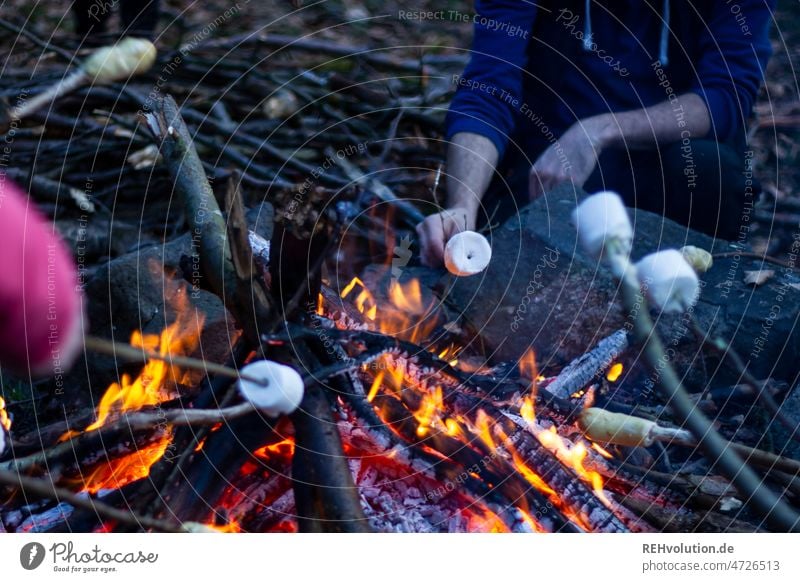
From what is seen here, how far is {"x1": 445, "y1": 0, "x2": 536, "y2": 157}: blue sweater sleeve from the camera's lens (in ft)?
3.36

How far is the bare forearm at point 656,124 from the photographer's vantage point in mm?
1019

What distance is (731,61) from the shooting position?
100cm

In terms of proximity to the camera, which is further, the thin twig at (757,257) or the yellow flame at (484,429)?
the thin twig at (757,257)

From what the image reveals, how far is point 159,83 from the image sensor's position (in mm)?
1027

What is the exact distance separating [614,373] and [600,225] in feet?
0.64

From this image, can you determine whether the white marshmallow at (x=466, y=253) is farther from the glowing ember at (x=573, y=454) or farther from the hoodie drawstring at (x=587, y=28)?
the hoodie drawstring at (x=587, y=28)

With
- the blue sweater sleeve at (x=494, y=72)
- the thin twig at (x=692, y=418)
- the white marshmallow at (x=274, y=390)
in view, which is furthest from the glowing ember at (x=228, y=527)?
the blue sweater sleeve at (x=494, y=72)

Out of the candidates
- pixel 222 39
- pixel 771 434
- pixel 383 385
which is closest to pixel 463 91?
pixel 222 39

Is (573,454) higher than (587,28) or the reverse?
the reverse

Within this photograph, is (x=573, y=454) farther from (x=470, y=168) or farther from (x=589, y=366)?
(x=470, y=168)

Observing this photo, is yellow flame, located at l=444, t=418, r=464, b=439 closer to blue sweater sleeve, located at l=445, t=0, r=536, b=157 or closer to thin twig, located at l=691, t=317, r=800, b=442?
thin twig, located at l=691, t=317, r=800, b=442

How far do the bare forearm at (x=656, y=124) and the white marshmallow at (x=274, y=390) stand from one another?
1.77 feet

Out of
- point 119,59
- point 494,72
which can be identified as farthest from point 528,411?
point 119,59

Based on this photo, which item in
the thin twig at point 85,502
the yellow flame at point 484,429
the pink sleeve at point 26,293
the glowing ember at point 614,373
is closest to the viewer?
the pink sleeve at point 26,293
